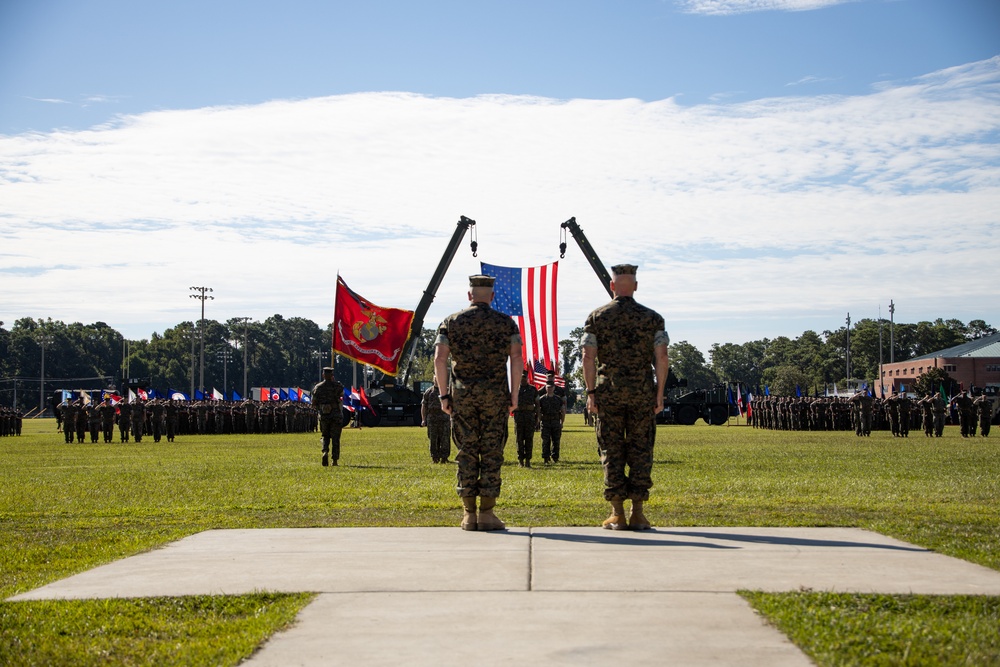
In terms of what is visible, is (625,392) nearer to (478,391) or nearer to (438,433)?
(478,391)

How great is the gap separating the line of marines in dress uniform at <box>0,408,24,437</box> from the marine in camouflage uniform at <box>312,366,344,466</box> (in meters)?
36.0

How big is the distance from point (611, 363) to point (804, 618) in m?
4.04

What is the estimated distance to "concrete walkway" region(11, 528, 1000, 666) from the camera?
488 centimetres

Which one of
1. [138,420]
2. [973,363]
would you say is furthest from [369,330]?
[973,363]

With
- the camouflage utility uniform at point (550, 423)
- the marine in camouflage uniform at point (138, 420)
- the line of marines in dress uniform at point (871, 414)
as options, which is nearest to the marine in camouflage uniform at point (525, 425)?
the camouflage utility uniform at point (550, 423)

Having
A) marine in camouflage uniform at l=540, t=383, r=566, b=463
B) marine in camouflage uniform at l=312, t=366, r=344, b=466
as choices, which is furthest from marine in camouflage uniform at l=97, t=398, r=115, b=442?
marine in camouflage uniform at l=540, t=383, r=566, b=463

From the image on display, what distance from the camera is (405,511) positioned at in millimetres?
11234

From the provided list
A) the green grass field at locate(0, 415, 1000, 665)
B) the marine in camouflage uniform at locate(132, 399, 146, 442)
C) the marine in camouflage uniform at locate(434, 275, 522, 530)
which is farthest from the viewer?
the marine in camouflage uniform at locate(132, 399, 146, 442)

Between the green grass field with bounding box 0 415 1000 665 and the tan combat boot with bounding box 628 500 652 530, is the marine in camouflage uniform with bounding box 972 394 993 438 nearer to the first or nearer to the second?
the green grass field with bounding box 0 415 1000 665

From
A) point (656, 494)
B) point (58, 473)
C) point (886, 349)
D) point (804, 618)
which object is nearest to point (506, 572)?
point (804, 618)

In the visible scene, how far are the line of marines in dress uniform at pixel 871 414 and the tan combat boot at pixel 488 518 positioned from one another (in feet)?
99.1

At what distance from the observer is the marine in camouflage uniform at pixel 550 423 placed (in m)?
21.5

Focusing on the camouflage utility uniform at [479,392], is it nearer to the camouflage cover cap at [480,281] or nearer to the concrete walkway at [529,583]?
the camouflage cover cap at [480,281]

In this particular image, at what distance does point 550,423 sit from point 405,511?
34.8ft
